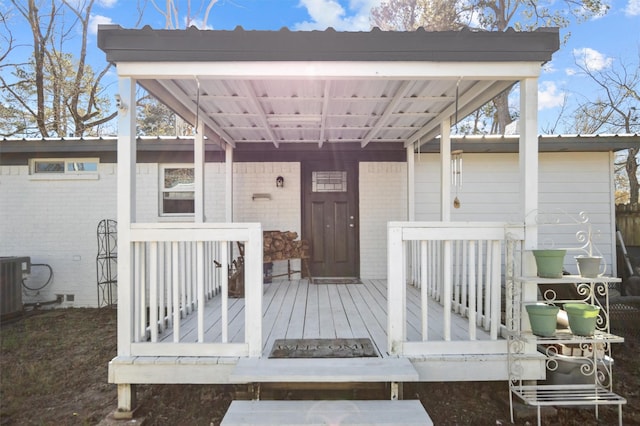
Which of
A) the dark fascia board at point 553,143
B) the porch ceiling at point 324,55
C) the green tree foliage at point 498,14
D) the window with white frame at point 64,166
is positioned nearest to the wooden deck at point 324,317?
the porch ceiling at point 324,55

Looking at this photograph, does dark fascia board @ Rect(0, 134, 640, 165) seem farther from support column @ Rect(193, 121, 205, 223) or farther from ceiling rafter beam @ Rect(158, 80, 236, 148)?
support column @ Rect(193, 121, 205, 223)

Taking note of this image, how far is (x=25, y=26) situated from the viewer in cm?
1180

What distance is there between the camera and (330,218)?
570 cm

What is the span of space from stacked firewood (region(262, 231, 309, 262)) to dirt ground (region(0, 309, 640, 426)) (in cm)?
204

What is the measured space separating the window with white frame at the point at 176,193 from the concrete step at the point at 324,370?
3827 mm

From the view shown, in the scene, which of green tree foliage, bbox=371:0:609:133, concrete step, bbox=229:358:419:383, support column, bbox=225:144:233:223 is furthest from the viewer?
green tree foliage, bbox=371:0:609:133

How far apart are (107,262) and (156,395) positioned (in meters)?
3.40

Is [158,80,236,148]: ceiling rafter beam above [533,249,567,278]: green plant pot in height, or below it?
above

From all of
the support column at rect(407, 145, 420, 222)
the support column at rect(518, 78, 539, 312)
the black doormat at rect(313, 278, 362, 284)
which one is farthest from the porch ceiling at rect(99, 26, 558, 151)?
the black doormat at rect(313, 278, 362, 284)

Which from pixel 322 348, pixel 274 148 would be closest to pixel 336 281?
pixel 274 148

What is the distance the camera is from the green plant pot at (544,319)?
2492 mm

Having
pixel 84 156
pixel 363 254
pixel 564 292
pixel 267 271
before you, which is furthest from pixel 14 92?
pixel 564 292

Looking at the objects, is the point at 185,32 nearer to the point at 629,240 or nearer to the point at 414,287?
the point at 414,287

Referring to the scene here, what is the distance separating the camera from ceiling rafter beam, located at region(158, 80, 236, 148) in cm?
299
